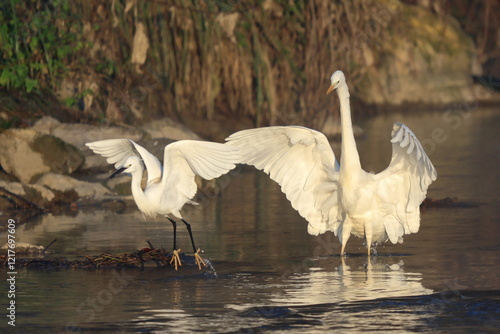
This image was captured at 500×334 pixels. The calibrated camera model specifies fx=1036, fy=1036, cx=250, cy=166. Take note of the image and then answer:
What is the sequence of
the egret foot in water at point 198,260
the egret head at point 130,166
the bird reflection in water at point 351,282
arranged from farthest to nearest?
the egret head at point 130,166 → the egret foot in water at point 198,260 → the bird reflection in water at point 351,282

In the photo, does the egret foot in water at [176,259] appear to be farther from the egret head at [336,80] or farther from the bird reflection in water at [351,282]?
the egret head at [336,80]

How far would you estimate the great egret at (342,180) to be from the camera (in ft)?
32.1

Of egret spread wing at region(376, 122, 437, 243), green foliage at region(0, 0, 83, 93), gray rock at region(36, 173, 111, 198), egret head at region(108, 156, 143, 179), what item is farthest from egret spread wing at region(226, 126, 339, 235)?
green foliage at region(0, 0, 83, 93)

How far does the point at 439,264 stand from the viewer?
9344 millimetres

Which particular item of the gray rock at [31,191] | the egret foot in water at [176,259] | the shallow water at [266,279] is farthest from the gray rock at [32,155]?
the egret foot in water at [176,259]

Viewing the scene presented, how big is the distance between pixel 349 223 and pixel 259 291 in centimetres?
196

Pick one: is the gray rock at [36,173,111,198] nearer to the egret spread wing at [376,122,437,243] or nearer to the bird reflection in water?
the bird reflection in water

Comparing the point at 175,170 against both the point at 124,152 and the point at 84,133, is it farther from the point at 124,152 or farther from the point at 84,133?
the point at 84,133

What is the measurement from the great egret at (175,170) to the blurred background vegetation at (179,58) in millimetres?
6148

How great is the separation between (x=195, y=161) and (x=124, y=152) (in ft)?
3.41

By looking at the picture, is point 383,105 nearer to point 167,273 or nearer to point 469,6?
point 469,6

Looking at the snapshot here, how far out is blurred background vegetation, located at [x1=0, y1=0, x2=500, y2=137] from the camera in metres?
16.5

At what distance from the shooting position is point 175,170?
9828mm

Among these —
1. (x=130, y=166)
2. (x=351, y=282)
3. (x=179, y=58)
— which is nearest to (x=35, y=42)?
(x=179, y=58)
